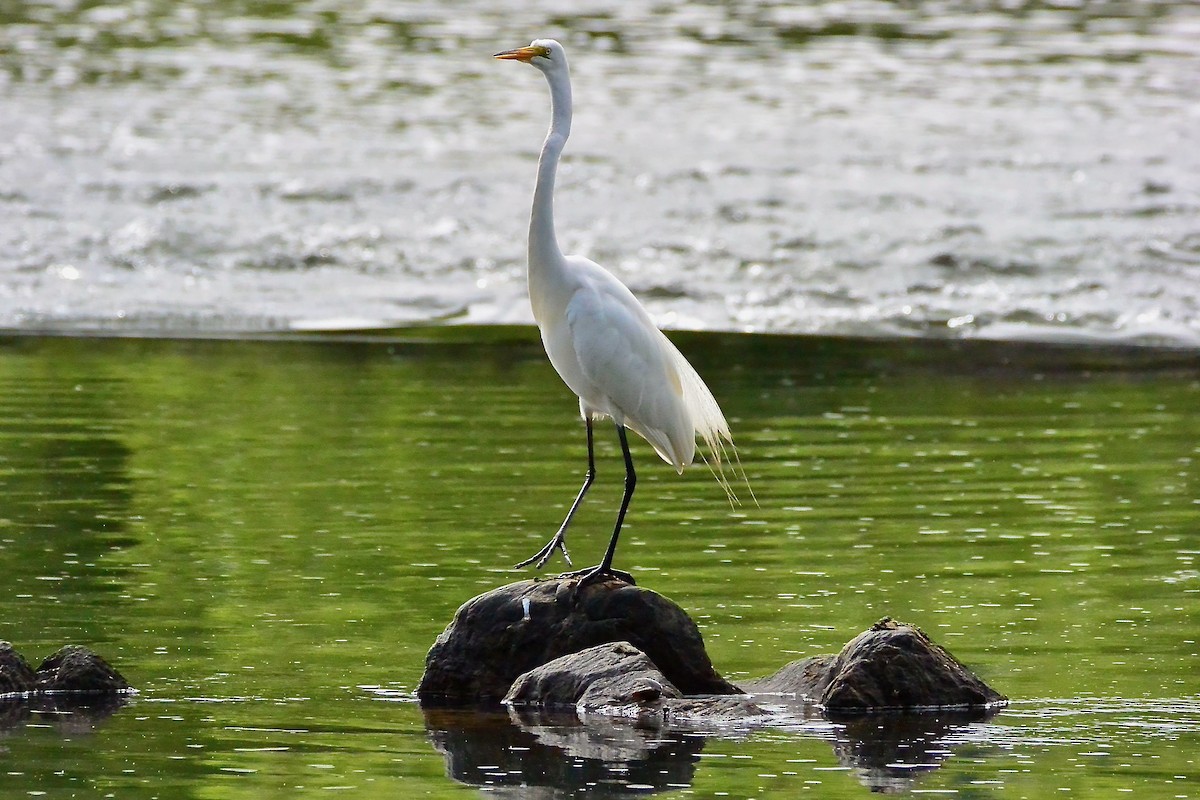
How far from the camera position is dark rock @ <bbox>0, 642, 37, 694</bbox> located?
19.3 ft

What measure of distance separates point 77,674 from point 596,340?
1.97 metres

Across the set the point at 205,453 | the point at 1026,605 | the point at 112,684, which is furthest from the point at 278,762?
the point at 205,453

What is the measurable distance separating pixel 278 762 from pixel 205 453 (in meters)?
4.86

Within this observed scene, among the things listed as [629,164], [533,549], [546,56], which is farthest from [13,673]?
[629,164]

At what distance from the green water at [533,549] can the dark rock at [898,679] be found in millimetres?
161

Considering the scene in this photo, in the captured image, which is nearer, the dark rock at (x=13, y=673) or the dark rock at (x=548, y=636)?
the dark rock at (x=13, y=673)

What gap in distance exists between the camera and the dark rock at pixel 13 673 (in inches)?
231

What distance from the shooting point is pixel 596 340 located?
6.70 m

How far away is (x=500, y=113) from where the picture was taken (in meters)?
22.0

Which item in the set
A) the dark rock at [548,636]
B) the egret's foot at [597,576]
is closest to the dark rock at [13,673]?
the dark rock at [548,636]

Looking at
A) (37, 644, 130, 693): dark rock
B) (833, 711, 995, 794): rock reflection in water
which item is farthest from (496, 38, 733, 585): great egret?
(37, 644, 130, 693): dark rock

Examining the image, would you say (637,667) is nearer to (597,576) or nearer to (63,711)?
(597,576)

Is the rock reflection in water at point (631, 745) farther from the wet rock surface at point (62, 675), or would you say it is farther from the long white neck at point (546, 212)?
the long white neck at point (546, 212)

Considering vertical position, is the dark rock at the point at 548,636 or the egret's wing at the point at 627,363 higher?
the egret's wing at the point at 627,363
